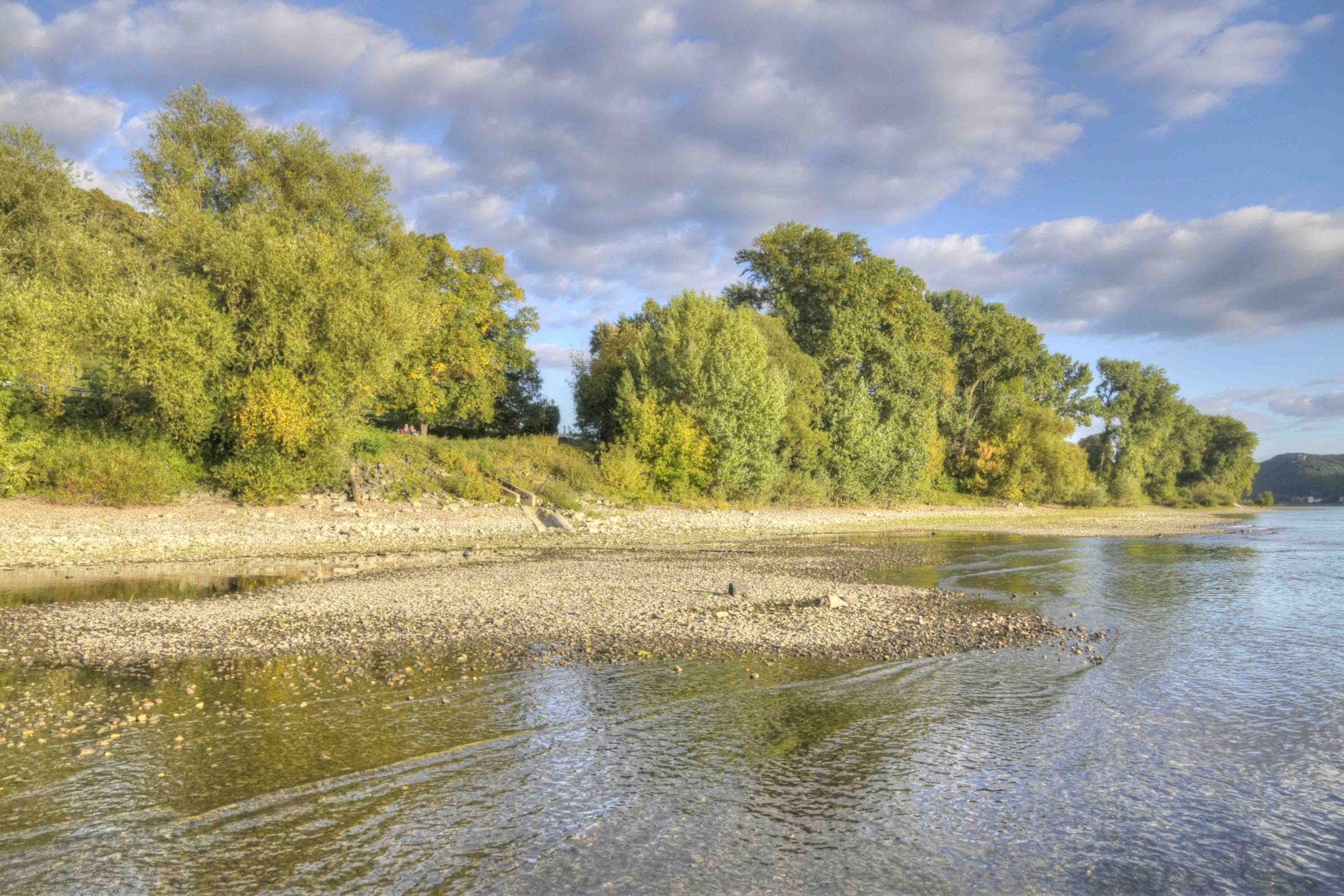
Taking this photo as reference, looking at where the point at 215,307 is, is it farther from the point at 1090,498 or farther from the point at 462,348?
the point at 1090,498

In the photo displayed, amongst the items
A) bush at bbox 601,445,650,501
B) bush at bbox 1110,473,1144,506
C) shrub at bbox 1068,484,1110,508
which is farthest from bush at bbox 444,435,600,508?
bush at bbox 1110,473,1144,506

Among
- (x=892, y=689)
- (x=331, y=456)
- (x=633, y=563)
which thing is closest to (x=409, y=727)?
(x=892, y=689)

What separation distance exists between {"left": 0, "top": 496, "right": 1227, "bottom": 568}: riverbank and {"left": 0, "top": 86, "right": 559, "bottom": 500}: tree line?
84.1 inches

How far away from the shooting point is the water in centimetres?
686

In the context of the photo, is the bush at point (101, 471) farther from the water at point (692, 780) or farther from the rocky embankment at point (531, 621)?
the water at point (692, 780)

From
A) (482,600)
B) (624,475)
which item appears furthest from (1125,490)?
(482,600)

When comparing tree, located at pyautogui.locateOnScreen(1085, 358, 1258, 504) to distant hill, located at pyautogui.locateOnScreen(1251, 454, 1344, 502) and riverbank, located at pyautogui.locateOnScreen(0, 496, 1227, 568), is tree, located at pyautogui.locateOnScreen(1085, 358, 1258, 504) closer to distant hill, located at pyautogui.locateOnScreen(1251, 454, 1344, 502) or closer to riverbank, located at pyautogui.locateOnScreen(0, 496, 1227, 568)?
riverbank, located at pyautogui.locateOnScreen(0, 496, 1227, 568)

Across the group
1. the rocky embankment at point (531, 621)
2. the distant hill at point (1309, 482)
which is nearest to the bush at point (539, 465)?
the rocky embankment at point (531, 621)

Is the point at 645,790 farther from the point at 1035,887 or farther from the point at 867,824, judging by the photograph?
the point at 1035,887

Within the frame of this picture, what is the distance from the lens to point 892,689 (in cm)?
1228

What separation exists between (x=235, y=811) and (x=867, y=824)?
6.19 meters

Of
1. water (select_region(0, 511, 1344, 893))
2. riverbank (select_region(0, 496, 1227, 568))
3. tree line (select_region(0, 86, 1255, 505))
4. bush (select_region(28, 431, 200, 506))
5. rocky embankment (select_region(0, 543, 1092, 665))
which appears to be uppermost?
tree line (select_region(0, 86, 1255, 505))

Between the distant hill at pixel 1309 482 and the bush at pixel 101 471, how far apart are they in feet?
661

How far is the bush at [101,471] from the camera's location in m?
29.1
